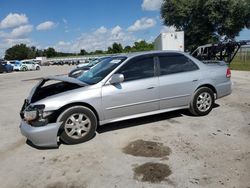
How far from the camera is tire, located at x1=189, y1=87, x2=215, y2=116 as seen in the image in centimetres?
682

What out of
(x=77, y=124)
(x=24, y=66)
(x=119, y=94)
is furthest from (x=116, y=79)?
(x=24, y=66)

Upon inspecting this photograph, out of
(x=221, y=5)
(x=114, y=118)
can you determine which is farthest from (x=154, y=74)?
(x=221, y=5)

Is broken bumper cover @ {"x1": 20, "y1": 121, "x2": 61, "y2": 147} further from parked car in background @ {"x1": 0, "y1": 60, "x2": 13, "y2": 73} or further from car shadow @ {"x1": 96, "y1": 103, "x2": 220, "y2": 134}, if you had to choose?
parked car in background @ {"x1": 0, "y1": 60, "x2": 13, "y2": 73}

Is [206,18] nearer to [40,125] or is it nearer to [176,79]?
[176,79]

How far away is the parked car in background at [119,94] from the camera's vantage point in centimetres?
Result: 527

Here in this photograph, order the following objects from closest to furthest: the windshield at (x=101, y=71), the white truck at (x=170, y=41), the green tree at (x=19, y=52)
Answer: the windshield at (x=101, y=71)
the white truck at (x=170, y=41)
the green tree at (x=19, y=52)

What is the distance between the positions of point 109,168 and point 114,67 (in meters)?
A: 2.44

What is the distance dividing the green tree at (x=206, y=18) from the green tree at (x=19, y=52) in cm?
9013

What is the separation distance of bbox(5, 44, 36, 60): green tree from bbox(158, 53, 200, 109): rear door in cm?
11867

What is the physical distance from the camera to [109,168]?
4.36m

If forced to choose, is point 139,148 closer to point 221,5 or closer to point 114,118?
point 114,118

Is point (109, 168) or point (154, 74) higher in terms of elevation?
point (154, 74)

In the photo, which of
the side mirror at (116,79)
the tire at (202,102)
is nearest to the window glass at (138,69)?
the side mirror at (116,79)

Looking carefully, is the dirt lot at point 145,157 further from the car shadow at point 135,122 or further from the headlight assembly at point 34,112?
the headlight assembly at point 34,112
